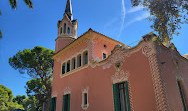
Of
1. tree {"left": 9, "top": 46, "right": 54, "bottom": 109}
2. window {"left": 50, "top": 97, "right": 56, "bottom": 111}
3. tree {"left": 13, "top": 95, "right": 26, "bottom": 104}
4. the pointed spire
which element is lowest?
window {"left": 50, "top": 97, "right": 56, "bottom": 111}

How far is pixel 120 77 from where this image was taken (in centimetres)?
831

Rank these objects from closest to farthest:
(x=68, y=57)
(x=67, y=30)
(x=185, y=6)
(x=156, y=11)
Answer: (x=185, y=6), (x=156, y=11), (x=68, y=57), (x=67, y=30)

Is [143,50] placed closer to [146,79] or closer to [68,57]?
[146,79]

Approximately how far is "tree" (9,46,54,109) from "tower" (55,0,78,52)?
21.8ft

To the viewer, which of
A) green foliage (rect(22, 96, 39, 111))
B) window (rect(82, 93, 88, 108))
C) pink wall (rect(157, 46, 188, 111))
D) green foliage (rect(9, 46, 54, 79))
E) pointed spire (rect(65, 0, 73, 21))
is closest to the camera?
pink wall (rect(157, 46, 188, 111))

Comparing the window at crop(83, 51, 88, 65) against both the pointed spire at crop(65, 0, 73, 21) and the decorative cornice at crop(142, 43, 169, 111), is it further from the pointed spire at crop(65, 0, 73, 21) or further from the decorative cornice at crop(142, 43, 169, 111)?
the pointed spire at crop(65, 0, 73, 21)

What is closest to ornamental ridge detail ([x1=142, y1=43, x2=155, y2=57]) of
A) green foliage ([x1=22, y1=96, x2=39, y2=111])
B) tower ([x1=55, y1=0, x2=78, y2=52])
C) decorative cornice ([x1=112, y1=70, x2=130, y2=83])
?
decorative cornice ([x1=112, y1=70, x2=130, y2=83])

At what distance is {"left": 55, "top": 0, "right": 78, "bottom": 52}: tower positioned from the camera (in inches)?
639

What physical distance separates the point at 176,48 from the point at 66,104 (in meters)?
9.21

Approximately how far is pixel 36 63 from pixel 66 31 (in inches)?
313

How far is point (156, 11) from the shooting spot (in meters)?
6.83

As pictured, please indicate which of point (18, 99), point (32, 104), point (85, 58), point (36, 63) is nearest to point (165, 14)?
point (85, 58)

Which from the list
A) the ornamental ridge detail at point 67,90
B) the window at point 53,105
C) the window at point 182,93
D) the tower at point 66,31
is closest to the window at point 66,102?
the ornamental ridge detail at point 67,90

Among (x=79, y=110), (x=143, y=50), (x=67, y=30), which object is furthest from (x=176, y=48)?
(x=67, y=30)
